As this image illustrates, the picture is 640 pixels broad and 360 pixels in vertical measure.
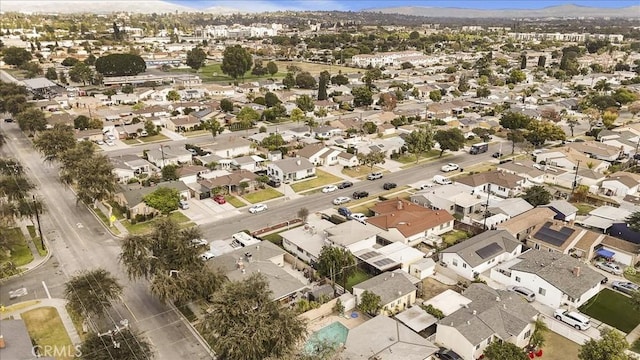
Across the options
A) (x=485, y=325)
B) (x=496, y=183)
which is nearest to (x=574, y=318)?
(x=485, y=325)

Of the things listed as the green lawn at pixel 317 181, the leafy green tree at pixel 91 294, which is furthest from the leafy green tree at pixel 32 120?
the leafy green tree at pixel 91 294

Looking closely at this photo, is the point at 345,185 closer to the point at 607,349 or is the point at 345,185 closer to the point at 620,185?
the point at 620,185

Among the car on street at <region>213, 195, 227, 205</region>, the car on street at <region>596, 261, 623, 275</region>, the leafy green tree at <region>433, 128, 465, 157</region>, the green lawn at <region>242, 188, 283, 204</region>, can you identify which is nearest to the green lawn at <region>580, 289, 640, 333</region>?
the car on street at <region>596, 261, 623, 275</region>

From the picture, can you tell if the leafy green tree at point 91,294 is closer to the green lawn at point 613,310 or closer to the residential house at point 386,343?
the residential house at point 386,343

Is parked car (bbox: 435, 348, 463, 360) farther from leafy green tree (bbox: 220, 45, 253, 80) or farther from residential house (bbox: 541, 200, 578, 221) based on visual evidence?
leafy green tree (bbox: 220, 45, 253, 80)

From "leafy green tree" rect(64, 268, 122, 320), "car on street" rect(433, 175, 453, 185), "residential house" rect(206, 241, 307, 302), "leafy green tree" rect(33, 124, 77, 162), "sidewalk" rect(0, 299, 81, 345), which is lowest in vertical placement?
"car on street" rect(433, 175, 453, 185)

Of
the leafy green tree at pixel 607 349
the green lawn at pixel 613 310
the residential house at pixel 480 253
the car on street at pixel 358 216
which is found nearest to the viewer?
the leafy green tree at pixel 607 349
